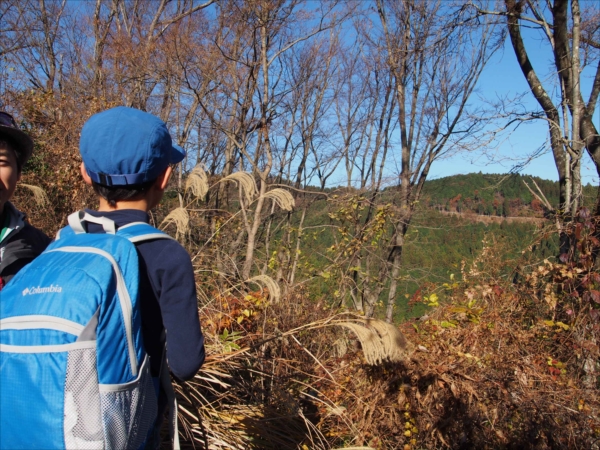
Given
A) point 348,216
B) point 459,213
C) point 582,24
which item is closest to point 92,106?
point 348,216

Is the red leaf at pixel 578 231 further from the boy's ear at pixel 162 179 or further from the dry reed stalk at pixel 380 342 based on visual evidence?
the boy's ear at pixel 162 179

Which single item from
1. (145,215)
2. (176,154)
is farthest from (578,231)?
(145,215)

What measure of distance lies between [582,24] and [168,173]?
264 inches

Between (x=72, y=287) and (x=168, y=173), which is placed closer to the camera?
(x=72, y=287)

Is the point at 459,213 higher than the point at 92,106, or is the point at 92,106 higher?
the point at 92,106

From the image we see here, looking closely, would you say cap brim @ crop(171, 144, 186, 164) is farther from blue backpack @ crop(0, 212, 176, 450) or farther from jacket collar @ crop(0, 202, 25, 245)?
jacket collar @ crop(0, 202, 25, 245)

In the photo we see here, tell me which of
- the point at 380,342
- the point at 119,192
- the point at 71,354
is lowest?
the point at 380,342

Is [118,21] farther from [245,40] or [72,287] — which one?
[72,287]

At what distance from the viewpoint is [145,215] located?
1.31 metres

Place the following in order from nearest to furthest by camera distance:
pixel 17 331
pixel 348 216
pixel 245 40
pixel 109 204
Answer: pixel 17 331 → pixel 109 204 → pixel 348 216 → pixel 245 40

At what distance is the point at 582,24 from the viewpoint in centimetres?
603

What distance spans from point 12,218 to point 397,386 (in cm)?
239

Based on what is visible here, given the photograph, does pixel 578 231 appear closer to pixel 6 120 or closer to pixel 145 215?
pixel 145 215

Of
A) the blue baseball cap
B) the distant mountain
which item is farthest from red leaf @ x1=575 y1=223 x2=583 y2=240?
the blue baseball cap
